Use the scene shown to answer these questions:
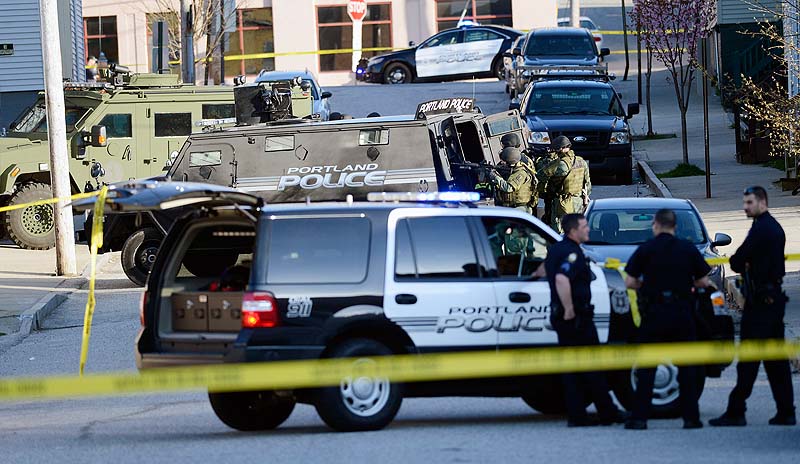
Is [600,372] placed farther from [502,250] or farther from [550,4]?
[550,4]

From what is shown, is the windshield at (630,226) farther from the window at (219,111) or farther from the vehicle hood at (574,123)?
the vehicle hood at (574,123)

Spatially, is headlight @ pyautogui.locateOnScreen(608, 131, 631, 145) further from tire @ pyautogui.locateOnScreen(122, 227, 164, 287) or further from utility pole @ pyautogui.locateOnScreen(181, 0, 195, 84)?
utility pole @ pyautogui.locateOnScreen(181, 0, 195, 84)

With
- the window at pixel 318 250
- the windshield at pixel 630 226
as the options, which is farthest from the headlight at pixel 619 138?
the window at pixel 318 250

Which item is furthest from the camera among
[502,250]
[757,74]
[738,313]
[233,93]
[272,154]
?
[757,74]

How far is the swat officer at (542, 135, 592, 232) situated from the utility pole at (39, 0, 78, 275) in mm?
7492

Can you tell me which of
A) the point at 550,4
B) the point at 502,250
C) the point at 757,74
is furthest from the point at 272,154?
the point at 550,4

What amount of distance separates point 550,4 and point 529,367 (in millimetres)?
41180

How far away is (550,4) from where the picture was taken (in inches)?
1948

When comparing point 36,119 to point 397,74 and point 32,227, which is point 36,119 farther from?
point 397,74

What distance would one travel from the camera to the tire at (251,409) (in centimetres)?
1009

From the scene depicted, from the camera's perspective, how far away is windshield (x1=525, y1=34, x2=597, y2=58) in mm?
33250

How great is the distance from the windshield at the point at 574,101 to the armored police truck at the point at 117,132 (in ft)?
19.7

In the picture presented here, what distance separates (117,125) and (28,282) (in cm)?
340

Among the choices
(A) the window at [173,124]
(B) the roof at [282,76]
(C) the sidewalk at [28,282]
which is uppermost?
(B) the roof at [282,76]
